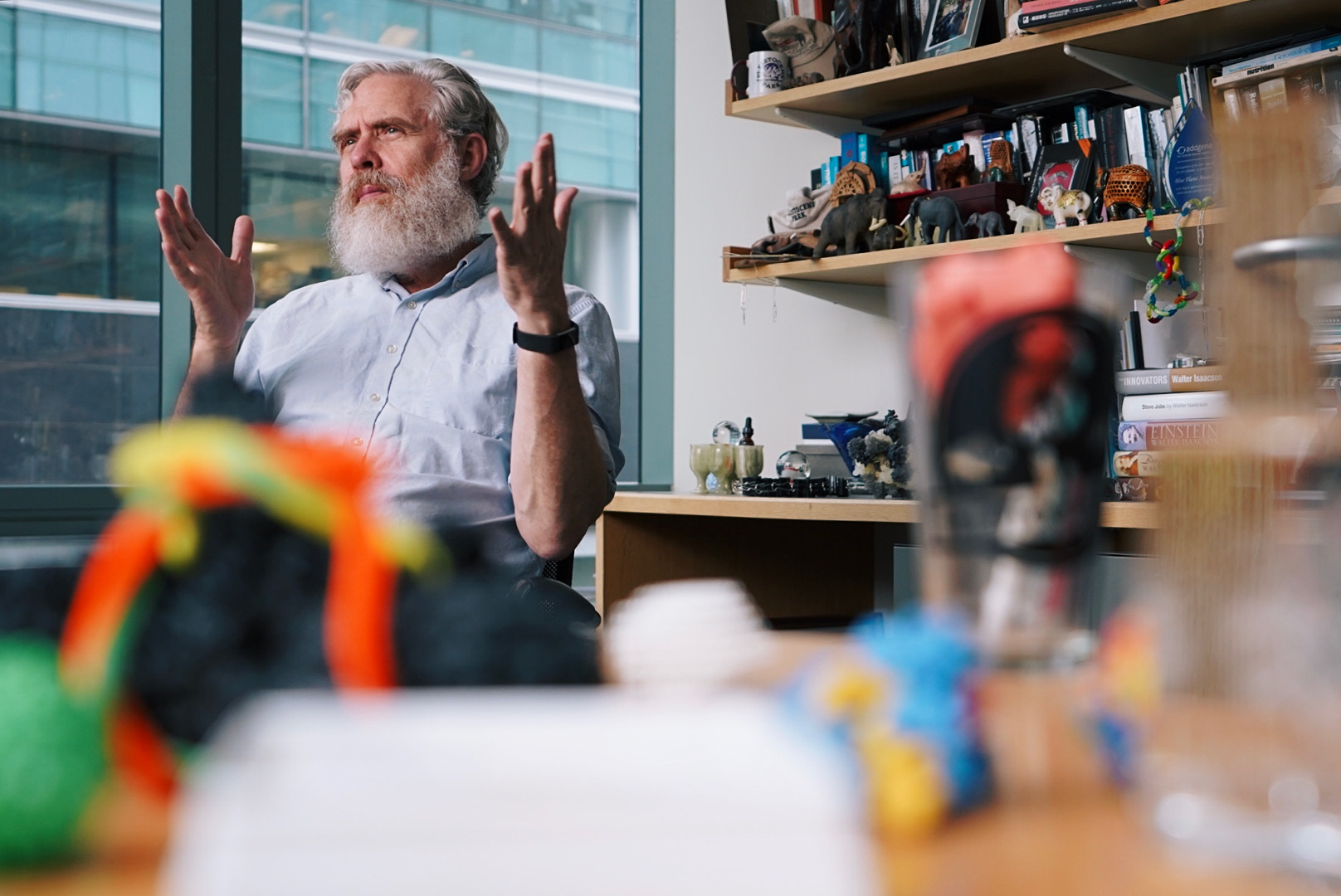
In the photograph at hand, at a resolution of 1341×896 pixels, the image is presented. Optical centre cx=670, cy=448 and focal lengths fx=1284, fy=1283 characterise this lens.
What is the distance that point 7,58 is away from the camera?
2965 mm

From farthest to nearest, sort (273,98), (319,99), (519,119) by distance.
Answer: (519,119)
(319,99)
(273,98)

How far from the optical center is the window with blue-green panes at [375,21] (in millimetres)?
3537

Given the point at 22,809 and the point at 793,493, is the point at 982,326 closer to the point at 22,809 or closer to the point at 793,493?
the point at 22,809

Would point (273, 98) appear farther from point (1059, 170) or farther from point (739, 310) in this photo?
point (1059, 170)

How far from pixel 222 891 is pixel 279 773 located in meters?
0.02

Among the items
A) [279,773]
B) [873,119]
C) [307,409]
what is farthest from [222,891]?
[873,119]

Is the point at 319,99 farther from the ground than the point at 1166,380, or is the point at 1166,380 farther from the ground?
the point at 319,99

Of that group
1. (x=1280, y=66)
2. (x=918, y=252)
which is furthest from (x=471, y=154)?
(x=1280, y=66)

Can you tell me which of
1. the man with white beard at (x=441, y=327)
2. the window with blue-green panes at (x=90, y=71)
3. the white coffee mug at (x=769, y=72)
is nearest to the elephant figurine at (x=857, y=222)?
the white coffee mug at (x=769, y=72)

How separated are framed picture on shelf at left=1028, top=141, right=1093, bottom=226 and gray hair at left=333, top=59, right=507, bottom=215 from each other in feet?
3.96

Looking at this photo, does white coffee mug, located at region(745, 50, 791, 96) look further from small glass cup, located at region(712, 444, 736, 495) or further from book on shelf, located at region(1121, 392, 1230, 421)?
book on shelf, located at region(1121, 392, 1230, 421)

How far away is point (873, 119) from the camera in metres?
3.07

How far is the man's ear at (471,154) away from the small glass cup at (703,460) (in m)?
1.14

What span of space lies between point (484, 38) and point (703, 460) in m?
1.60
